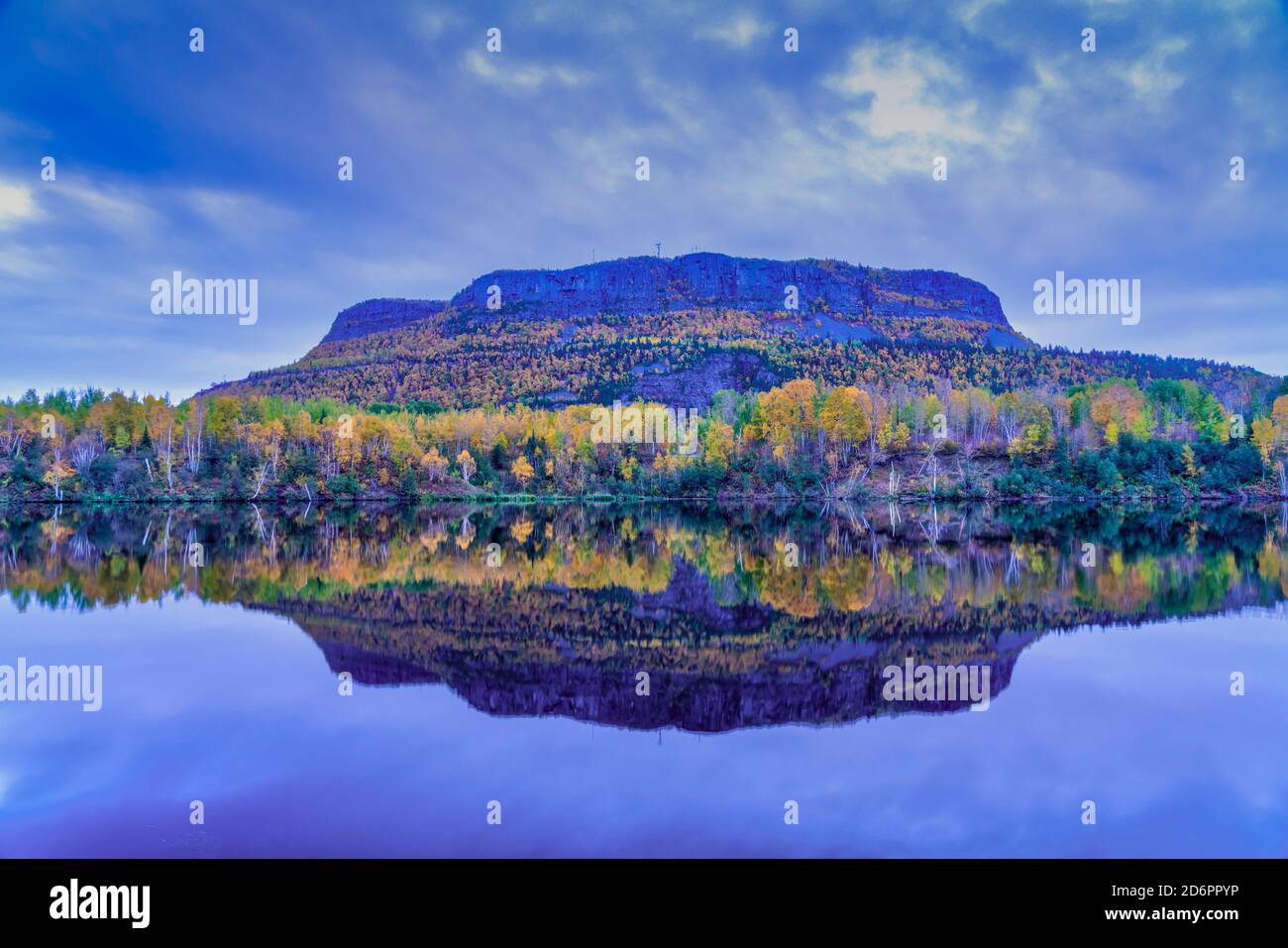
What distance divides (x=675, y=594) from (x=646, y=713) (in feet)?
31.2

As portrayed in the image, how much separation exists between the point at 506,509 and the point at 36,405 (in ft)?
228

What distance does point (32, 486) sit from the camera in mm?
65625

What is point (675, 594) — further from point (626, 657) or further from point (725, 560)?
point (725, 560)

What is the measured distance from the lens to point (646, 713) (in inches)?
405

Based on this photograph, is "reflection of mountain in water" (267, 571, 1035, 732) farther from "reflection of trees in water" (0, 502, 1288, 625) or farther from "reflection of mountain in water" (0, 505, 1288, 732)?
"reflection of trees in water" (0, 502, 1288, 625)

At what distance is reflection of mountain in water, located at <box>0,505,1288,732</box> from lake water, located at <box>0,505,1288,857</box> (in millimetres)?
120

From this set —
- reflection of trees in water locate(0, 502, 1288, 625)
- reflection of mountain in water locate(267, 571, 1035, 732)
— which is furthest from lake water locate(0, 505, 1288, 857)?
reflection of trees in water locate(0, 502, 1288, 625)

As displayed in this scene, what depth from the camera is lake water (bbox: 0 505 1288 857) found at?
698cm

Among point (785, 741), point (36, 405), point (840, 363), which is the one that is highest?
point (840, 363)

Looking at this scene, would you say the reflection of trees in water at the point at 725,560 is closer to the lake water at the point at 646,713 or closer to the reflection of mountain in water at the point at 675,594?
the reflection of mountain in water at the point at 675,594

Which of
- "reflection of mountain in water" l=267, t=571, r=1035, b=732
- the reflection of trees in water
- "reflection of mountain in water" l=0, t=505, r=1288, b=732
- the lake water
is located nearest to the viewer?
the lake water

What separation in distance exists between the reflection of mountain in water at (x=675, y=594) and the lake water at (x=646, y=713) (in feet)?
0.39
